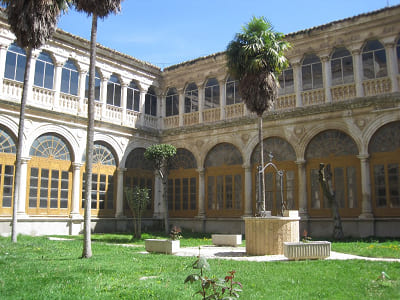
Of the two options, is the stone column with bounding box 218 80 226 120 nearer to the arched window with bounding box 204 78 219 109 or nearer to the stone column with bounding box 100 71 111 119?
the arched window with bounding box 204 78 219 109

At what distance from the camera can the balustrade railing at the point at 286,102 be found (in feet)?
67.4

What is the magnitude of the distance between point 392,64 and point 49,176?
15889mm

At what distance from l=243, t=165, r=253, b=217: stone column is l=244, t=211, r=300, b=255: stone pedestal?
8505 mm

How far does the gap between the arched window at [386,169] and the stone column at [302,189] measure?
2936 mm

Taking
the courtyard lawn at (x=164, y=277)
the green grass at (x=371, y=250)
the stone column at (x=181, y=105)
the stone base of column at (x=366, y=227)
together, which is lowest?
the courtyard lawn at (x=164, y=277)

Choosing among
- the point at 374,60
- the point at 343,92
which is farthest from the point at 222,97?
the point at 374,60

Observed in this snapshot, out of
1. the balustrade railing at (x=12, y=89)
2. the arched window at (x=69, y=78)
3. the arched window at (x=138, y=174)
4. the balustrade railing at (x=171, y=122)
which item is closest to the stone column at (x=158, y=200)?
the arched window at (x=138, y=174)

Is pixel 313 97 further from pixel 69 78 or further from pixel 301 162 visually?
pixel 69 78

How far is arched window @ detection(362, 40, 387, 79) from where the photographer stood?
18.6 m

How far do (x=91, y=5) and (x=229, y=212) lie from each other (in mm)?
13360

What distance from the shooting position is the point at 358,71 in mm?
18828

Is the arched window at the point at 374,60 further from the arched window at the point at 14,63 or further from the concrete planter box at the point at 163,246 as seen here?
the arched window at the point at 14,63

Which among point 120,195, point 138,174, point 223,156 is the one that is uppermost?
point 223,156

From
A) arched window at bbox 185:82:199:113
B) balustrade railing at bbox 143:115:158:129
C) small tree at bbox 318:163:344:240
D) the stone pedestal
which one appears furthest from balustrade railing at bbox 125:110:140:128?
the stone pedestal
